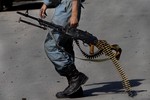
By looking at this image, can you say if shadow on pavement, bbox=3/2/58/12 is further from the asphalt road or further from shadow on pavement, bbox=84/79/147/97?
shadow on pavement, bbox=84/79/147/97

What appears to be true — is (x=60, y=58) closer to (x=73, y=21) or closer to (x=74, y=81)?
(x=74, y=81)

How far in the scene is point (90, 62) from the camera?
8.83 metres

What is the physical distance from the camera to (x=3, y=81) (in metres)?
8.02

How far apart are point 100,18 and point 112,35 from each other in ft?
8.08

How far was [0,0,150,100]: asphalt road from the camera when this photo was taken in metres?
7.27

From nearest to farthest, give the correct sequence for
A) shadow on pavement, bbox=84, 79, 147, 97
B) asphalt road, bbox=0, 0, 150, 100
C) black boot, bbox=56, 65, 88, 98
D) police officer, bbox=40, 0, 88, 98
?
police officer, bbox=40, 0, 88, 98, black boot, bbox=56, 65, 88, 98, shadow on pavement, bbox=84, 79, 147, 97, asphalt road, bbox=0, 0, 150, 100

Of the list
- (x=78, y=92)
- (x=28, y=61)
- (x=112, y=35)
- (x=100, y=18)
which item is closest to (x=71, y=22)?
(x=78, y=92)

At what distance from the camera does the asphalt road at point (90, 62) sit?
727 cm

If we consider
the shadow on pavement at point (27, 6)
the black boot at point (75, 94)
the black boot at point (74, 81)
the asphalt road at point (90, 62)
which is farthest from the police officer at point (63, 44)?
the shadow on pavement at point (27, 6)

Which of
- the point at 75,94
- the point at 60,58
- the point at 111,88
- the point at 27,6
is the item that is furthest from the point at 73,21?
the point at 27,6

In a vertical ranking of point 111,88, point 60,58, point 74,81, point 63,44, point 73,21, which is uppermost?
point 73,21

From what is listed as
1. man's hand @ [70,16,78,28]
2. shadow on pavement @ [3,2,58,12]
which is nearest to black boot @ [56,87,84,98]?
man's hand @ [70,16,78,28]

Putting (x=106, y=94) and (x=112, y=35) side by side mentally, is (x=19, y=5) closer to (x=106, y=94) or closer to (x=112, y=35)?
(x=112, y=35)

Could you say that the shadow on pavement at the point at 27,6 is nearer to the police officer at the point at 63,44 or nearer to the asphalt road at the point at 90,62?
the asphalt road at the point at 90,62
